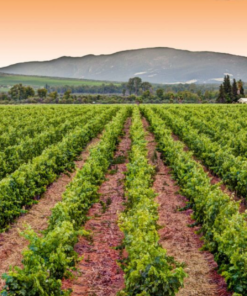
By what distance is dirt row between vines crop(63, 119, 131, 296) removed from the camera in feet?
24.0

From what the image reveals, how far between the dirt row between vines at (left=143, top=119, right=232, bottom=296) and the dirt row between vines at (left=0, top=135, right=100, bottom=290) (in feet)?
10.00

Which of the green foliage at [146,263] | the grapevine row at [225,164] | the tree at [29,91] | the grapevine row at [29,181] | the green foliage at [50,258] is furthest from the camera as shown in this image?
the tree at [29,91]

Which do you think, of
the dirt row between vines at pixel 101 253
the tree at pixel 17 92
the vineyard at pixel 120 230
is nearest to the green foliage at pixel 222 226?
the vineyard at pixel 120 230

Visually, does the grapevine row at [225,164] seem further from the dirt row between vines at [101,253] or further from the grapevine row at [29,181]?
the grapevine row at [29,181]

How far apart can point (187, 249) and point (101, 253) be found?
6.34 feet

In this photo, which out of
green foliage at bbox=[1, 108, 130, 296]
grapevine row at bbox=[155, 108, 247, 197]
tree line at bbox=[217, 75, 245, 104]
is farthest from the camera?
tree line at bbox=[217, 75, 245, 104]

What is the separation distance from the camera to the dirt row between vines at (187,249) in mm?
7242

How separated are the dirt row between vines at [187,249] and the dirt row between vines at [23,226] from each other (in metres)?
3.05

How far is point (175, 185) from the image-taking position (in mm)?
14203

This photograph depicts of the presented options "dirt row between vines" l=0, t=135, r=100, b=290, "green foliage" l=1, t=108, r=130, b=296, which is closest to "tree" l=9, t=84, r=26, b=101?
"dirt row between vines" l=0, t=135, r=100, b=290

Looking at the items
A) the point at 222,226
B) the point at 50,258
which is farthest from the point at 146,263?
the point at 222,226

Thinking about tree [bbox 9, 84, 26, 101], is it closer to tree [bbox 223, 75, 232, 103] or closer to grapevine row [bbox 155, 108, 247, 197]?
tree [bbox 223, 75, 232, 103]

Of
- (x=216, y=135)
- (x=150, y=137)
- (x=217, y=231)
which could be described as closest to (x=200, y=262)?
(x=217, y=231)

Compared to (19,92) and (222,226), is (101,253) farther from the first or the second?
Answer: (19,92)
